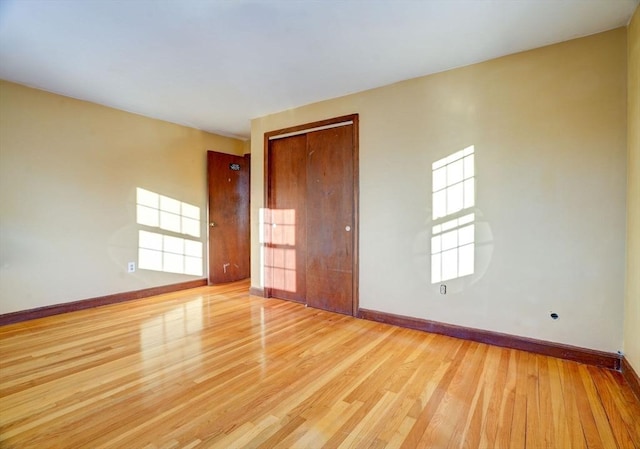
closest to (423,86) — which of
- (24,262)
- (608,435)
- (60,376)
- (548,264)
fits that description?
(548,264)

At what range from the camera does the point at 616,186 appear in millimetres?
2227

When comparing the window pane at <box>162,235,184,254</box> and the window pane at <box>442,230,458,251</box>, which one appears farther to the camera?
the window pane at <box>162,235,184,254</box>

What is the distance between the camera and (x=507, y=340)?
258 centimetres

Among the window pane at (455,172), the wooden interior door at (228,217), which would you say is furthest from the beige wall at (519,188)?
the wooden interior door at (228,217)

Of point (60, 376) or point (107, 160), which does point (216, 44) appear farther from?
point (60, 376)

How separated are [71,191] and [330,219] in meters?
2.95

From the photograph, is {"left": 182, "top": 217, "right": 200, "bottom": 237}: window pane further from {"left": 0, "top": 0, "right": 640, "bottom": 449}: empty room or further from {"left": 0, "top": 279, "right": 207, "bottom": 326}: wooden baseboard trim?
{"left": 0, "top": 279, "right": 207, "bottom": 326}: wooden baseboard trim

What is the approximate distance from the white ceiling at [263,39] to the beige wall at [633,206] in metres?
0.27

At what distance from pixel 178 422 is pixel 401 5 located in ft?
9.08

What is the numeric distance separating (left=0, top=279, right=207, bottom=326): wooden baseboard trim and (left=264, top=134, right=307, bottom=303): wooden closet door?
55.3 inches

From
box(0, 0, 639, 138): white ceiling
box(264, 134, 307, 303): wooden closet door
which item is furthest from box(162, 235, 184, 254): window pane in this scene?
box(0, 0, 639, 138): white ceiling

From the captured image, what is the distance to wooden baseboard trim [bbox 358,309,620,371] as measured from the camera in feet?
7.39

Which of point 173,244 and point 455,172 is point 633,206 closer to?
point 455,172

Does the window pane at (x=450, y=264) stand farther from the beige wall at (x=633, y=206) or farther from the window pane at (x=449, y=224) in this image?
the beige wall at (x=633, y=206)
